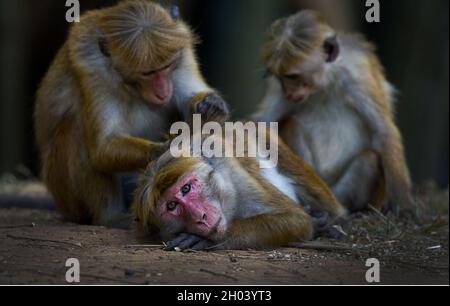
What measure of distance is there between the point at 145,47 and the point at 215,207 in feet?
6.26

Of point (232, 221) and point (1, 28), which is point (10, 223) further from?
point (1, 28)

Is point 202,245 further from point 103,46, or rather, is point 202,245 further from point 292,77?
point 292,77

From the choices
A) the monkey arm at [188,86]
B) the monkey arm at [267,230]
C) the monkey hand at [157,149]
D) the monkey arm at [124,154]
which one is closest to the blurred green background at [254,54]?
the monkey arm at [188,86]

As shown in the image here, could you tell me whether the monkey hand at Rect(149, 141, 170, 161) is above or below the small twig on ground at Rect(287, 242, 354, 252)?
above

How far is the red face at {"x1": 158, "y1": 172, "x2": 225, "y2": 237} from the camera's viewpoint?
6539 mm

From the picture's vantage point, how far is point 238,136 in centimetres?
790

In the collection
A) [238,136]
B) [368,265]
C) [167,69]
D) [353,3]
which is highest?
[353,3]

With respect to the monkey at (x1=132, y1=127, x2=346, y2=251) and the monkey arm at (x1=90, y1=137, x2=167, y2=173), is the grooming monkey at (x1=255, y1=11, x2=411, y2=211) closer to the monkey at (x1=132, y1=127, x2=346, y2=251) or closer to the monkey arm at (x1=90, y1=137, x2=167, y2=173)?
the monkey at (x1=132, y1=127, x2=346, y2=251)

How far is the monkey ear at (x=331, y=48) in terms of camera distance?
993 centimetres

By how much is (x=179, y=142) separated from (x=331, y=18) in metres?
9.14

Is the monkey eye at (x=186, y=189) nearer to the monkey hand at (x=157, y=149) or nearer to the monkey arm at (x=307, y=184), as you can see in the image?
the monkey hand at (x=157, y=149)

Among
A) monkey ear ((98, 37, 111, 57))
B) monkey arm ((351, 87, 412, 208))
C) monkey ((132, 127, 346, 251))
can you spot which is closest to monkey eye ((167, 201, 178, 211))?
monkey ((132, 127, 346, 251))

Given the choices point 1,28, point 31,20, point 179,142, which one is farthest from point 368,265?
point 31,20

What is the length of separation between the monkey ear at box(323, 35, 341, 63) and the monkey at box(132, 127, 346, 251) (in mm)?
2778
